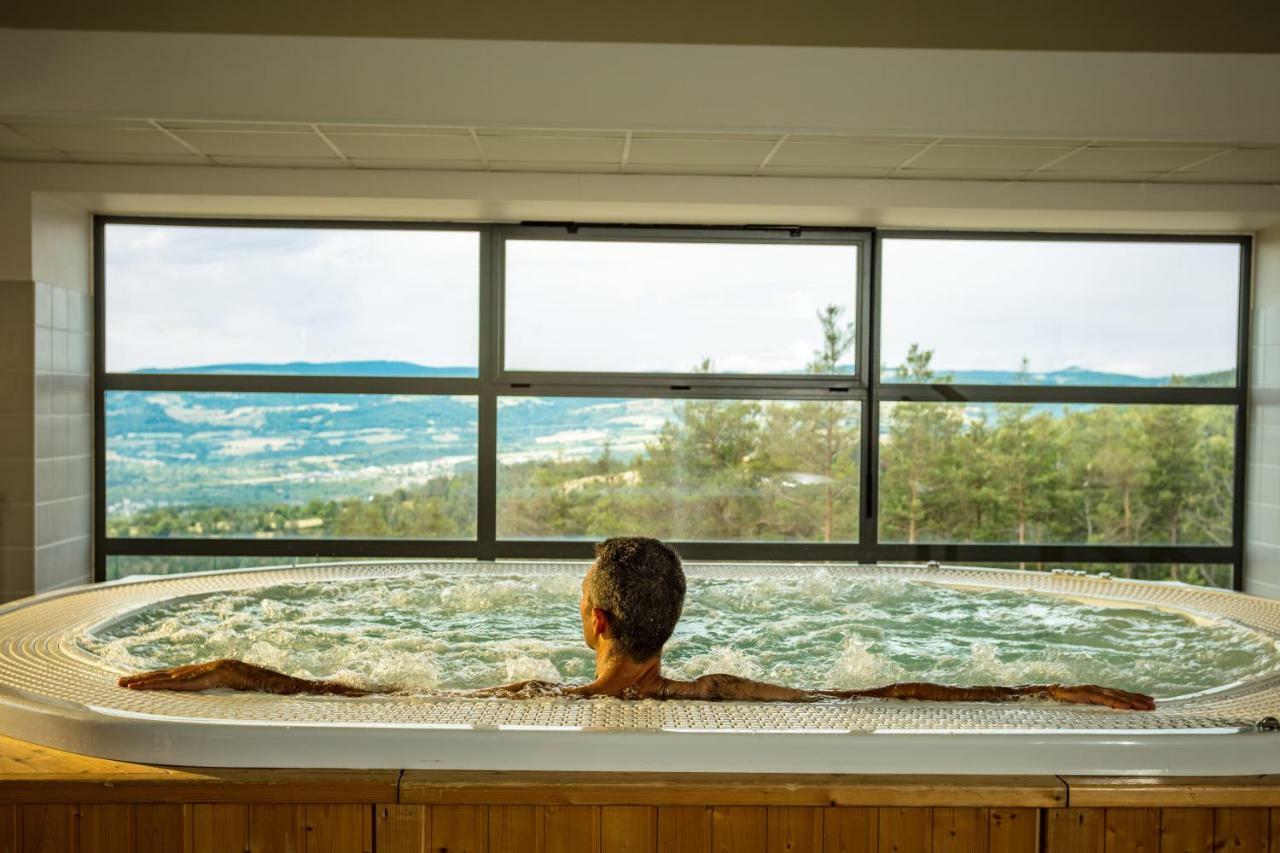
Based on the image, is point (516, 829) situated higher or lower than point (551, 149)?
lower

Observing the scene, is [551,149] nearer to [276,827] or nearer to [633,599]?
[633,599]

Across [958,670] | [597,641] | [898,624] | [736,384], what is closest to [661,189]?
[736,384]

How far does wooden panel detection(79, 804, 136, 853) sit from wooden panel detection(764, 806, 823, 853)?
848 mm

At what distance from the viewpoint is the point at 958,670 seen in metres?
2.32

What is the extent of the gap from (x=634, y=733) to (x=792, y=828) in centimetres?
24

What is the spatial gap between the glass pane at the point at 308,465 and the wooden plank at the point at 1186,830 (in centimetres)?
352

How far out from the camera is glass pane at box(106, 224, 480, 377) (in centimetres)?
452

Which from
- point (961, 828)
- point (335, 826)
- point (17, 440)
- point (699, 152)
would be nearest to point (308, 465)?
point (17, 440)

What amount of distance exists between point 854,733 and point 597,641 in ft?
1.71

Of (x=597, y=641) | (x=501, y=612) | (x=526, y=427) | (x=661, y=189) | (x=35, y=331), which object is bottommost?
(x=501, y=612)

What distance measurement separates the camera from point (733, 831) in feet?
4.51

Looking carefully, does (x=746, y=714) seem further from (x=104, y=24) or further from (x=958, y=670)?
(x=104, y=24)

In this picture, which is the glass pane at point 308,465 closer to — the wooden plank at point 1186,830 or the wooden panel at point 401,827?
the wooden panel at point 401,827

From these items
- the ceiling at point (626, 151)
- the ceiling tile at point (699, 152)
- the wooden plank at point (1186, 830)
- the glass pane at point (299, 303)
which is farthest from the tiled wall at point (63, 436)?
the wooden plank at point (1186, 830)
